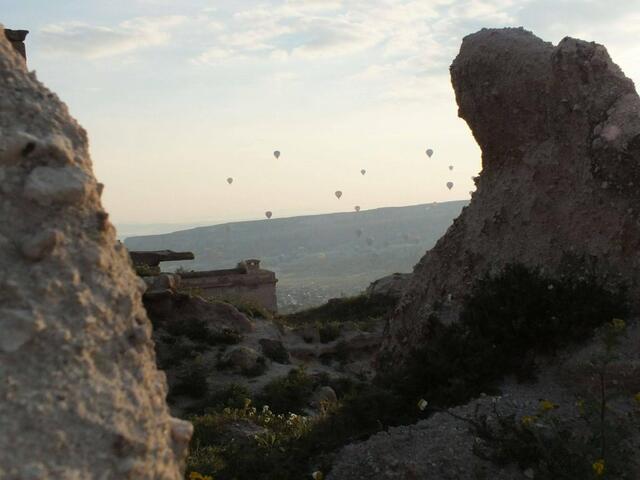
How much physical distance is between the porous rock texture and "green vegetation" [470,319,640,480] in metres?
2.87

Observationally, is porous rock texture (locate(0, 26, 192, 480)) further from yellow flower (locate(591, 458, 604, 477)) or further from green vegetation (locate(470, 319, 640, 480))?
green vegetation (locate(470, 319, 640, 480))

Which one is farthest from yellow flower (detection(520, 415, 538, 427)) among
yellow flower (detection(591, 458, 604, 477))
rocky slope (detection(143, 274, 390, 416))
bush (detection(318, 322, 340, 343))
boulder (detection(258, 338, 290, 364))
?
bush (detection(318, 322, 340, 343))

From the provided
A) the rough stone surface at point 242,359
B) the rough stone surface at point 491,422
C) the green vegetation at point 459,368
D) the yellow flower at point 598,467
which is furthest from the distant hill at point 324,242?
the yellow flower at point 598,467

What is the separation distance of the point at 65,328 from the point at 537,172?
243 inches

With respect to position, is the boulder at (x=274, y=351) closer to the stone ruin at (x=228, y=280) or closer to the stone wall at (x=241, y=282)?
the stone ruin at (x=228, y=280)

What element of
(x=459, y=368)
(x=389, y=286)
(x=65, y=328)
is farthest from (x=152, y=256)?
(x=65, y=328)

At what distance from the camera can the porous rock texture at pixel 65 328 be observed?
2.38 metres

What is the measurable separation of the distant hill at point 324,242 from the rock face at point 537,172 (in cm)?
10002

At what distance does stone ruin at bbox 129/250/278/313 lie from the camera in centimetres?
1919

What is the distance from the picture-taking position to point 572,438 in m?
5.41

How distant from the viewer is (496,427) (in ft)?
19.6

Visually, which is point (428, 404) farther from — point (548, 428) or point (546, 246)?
point (546, 246)

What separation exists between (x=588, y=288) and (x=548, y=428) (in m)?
1.61

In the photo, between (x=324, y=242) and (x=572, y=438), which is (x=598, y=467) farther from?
(x=324, y=242)
